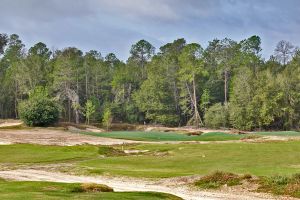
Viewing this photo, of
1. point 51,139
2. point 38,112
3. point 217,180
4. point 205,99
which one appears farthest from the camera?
point 205,99

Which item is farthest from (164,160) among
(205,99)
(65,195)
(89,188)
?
(205,99)

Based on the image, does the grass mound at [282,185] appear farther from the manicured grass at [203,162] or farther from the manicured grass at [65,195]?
the manicured grass at [65,195]

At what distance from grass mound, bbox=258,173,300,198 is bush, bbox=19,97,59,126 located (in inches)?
3588

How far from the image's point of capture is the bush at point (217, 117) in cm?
13812

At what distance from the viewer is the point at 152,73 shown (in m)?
159

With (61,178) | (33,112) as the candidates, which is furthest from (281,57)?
(61,178)

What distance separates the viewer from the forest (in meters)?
138

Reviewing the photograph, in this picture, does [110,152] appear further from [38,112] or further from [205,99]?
[205,99]

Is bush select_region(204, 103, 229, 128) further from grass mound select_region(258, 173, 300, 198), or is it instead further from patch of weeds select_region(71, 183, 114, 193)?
patch of weeds select_region(71, 183, 114, 193)

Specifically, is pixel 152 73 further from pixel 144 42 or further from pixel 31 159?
pixel 31 159

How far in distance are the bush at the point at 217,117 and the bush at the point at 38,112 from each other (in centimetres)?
4680

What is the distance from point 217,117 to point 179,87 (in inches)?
919

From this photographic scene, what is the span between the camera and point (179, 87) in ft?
514

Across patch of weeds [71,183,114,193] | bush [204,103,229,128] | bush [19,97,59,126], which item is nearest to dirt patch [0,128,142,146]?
bush [19,97,59,126]
